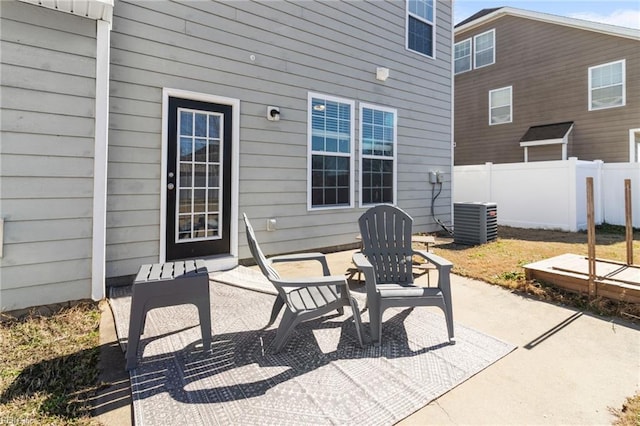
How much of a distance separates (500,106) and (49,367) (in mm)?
14656

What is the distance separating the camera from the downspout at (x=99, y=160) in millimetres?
3166

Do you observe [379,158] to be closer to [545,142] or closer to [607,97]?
[545,142]

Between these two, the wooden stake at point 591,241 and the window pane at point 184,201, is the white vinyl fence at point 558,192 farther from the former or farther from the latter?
the window pane at point 184,201

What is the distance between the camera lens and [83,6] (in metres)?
2.98

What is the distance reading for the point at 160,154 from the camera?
3.96 m

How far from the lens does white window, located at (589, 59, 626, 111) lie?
33.1ft

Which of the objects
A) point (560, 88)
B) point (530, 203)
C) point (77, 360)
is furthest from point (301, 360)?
point (560, 88)

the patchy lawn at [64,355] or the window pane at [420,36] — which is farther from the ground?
the window pane at [420,36]

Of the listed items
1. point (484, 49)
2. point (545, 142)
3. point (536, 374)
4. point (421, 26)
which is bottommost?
point (536, 374)

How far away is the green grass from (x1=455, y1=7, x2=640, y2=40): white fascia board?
13.9 m

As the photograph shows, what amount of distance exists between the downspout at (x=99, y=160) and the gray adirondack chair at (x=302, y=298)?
5.40 feet

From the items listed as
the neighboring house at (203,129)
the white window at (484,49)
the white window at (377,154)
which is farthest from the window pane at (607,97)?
the white window at (377,154)

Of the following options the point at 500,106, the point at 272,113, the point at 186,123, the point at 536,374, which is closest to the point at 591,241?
the point at 536,374

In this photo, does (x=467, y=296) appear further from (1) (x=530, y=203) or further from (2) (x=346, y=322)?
(1) (x=530, y=203)
